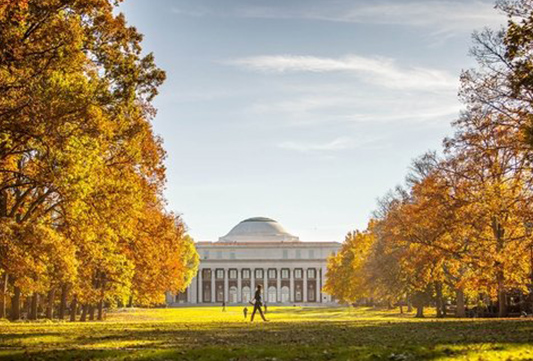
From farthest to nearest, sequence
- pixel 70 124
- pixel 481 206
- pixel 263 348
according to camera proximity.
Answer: pixel 481 206 → pixel 70 124 → pixel 263 348

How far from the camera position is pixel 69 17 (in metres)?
23.3

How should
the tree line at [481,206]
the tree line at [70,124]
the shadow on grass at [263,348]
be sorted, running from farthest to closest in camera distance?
the tree line at [481,206]
the tree line at [70,124]
the shadow on grass at [263,348]

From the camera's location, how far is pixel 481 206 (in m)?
40.0

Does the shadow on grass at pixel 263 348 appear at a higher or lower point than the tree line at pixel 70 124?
lower

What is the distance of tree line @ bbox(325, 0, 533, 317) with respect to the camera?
31.1m

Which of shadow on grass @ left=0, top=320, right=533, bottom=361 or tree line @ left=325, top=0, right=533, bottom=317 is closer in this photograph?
shadow on grass @ left=0, top=320, right=533, bottom=361

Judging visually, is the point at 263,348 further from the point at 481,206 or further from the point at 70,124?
the point at 481,206

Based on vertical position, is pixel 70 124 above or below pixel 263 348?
above

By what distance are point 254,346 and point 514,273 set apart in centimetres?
2640

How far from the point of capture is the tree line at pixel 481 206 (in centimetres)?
3110

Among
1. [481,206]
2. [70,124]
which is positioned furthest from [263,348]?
[481,206]

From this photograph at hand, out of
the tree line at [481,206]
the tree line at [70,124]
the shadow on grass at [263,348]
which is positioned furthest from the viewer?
the tree line at [481,206]

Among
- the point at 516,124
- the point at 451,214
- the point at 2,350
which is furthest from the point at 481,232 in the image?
the point at 2,350

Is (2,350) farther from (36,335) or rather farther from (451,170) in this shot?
(451,170)
